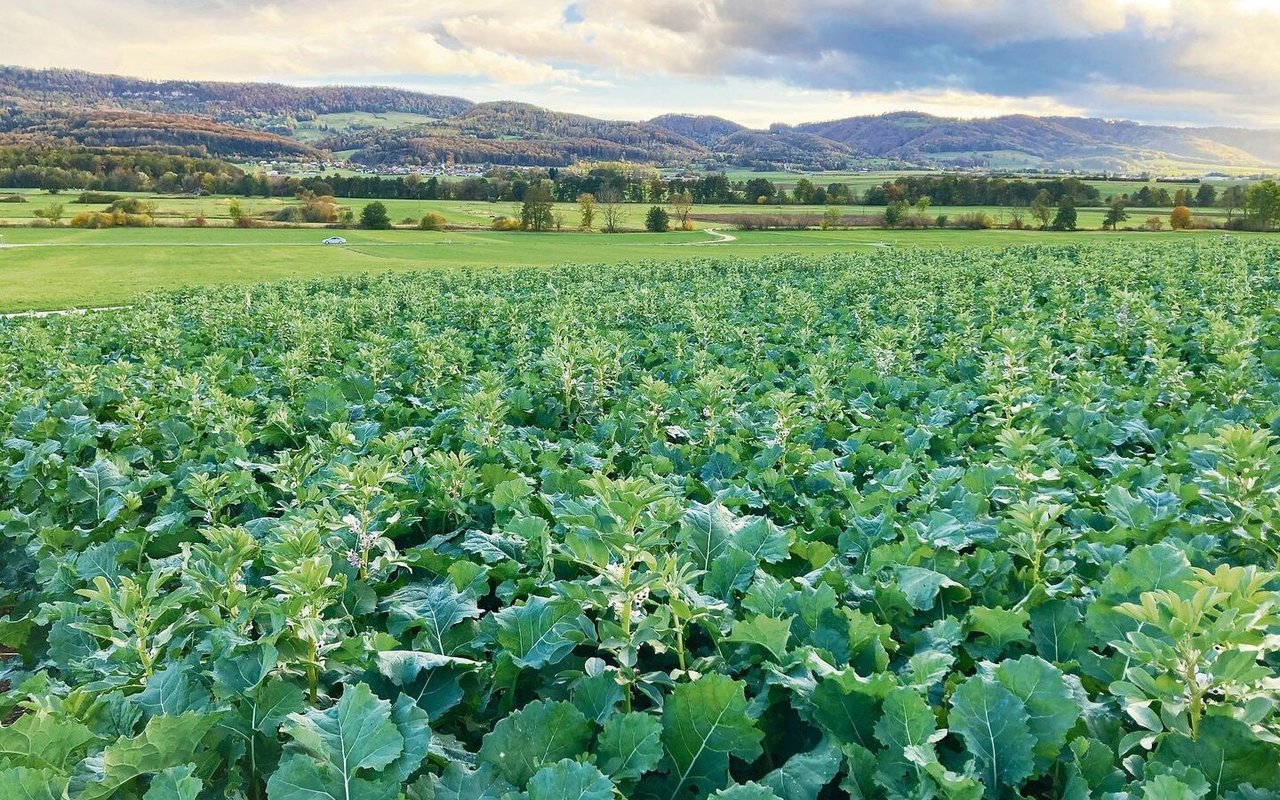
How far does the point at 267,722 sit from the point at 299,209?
352 ft

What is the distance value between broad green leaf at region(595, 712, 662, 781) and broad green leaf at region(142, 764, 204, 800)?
107 cm

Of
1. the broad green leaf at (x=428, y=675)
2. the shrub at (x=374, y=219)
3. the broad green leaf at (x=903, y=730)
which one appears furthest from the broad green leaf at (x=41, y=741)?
the shrub at (x=374, y=219)

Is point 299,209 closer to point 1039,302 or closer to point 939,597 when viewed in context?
point 1039,302

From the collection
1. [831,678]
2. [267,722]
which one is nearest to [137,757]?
[267,722]

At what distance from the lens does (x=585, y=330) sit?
15.7m

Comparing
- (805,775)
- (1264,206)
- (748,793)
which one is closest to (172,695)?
(748,793)

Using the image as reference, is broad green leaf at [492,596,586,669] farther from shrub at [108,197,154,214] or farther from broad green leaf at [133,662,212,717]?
shrub at [108,197,154,214]

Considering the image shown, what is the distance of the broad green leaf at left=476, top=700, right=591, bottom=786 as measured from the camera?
7.29 ft

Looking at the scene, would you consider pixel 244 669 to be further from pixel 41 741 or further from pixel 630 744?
pixel 630 744

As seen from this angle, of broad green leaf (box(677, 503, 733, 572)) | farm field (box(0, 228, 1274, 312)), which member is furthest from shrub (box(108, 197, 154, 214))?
broad green leaf (box(677, 503, 733, 572))

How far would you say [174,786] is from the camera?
1.91 meters

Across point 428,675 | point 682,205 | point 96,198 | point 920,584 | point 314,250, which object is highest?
point 682,205

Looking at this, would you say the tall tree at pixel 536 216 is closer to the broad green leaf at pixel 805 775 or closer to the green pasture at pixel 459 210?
the green pasture at pixel 459 210

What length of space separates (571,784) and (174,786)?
1.04 m
